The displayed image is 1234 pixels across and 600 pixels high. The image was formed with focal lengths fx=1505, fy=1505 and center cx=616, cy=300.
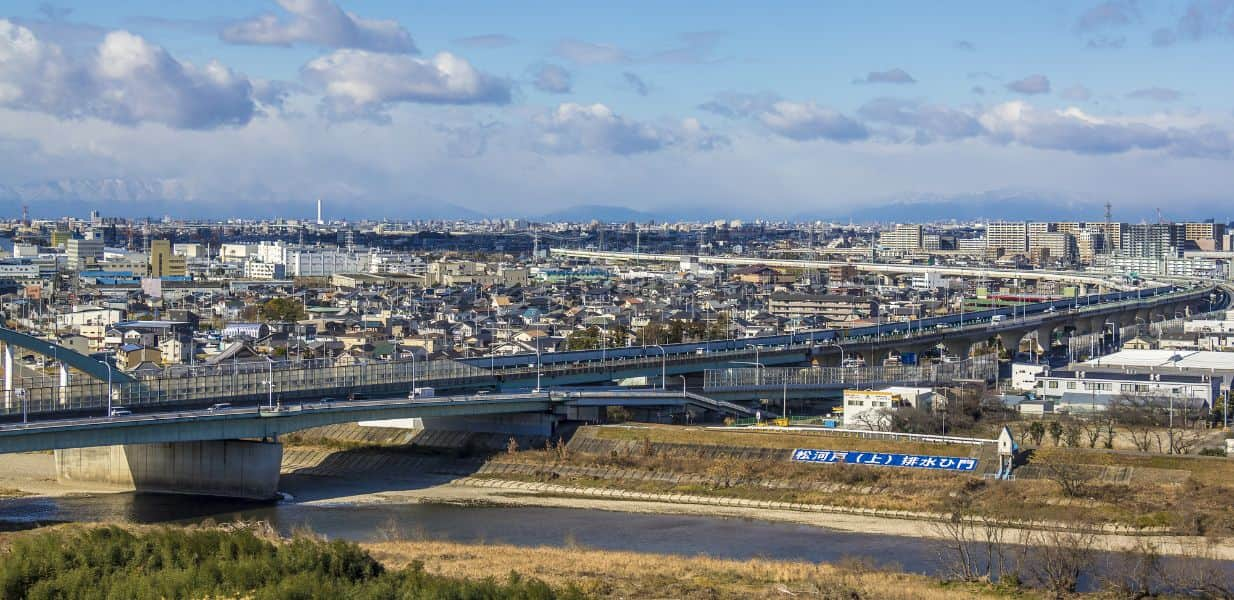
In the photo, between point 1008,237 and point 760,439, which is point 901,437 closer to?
point 760,439

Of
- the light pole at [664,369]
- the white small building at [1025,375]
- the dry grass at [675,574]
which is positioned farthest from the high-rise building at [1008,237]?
the dry grass at [675,574]

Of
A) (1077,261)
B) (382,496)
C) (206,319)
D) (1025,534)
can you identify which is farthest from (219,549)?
(1077,261)

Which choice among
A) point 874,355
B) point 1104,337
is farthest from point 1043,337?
point 874,355

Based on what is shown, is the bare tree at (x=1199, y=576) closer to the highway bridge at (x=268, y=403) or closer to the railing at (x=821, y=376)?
the highway bridge at (x=268, y=403)

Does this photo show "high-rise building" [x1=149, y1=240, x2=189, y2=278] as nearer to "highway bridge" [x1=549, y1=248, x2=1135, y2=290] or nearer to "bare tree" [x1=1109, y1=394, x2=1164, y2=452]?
"highway bridge" [x1=549, y1=248, x2=1135, y2=290]

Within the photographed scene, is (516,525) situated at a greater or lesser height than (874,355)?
lesser

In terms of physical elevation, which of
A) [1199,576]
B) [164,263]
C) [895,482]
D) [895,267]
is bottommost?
[895,482]
